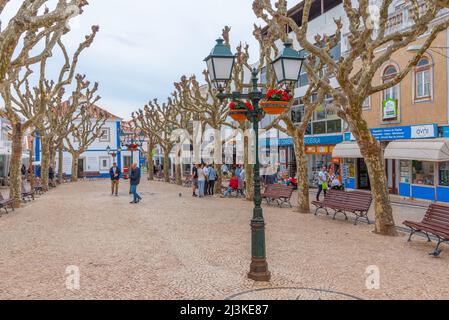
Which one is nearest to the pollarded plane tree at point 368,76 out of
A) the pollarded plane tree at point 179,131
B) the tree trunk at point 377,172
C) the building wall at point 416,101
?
the tree trunk at point 377,172

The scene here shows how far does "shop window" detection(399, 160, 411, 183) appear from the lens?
18.3 m

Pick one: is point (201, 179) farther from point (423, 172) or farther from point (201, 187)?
point (423, 172)

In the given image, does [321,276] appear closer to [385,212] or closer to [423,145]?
[385,212]

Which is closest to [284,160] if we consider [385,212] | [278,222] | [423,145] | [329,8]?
[329,8]

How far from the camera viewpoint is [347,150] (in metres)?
20.5

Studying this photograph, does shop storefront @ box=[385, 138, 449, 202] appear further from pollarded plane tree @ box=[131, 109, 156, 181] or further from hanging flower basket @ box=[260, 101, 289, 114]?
pollarded plane tree @ box=[131, 109, 156, 181]

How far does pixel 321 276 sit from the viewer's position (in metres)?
6.38

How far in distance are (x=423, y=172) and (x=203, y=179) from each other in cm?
1011

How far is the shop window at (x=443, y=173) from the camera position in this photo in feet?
52.9

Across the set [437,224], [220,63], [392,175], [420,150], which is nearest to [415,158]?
[420,150]

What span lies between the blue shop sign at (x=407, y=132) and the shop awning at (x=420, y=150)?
355 mm

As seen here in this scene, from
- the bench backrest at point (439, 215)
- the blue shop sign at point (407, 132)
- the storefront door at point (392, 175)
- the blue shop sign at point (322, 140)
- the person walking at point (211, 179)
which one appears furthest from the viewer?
the blue shop sign at point (322, 140)

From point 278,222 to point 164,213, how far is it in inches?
166

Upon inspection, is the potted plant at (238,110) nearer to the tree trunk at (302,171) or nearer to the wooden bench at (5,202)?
the tree trunk at (302,171)
